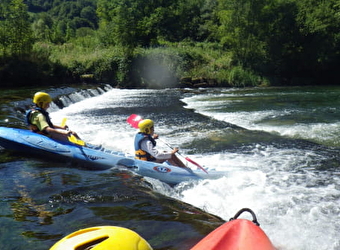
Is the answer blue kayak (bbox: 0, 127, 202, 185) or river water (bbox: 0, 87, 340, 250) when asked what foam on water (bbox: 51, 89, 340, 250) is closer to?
river water (bbox: 0, 87, 340, 250)

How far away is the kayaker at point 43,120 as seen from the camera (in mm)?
6215

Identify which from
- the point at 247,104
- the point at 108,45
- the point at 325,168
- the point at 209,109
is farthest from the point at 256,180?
the point at 108,45

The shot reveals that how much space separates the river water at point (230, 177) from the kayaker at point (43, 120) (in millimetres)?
592

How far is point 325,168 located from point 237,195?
2.13 m

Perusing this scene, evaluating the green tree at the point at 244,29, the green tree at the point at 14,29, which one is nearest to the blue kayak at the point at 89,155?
the green tree at the point at 14,29

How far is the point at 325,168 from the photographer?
6156 millimetres

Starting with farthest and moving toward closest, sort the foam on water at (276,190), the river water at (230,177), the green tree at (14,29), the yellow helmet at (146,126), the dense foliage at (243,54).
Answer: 1. the dense foliage at (243,54)
2. the green tree at (14,29)
3. the yellow helmet at (146,126)
4. the foam on water at (276,190)
5. the river water at (230,177)

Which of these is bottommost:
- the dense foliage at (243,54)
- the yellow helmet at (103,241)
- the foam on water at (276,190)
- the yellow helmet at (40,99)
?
the foam on water at (276,190)

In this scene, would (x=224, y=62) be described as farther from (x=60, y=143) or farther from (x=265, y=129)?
(x=60, y=143)

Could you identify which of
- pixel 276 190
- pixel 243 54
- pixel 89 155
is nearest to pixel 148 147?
pixel 89 155

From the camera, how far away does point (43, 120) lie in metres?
6.28

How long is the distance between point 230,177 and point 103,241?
4.20 m

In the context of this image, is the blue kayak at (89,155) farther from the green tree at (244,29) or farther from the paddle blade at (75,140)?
the green tree at (244,29)

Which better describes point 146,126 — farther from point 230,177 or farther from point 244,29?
point 244,29
